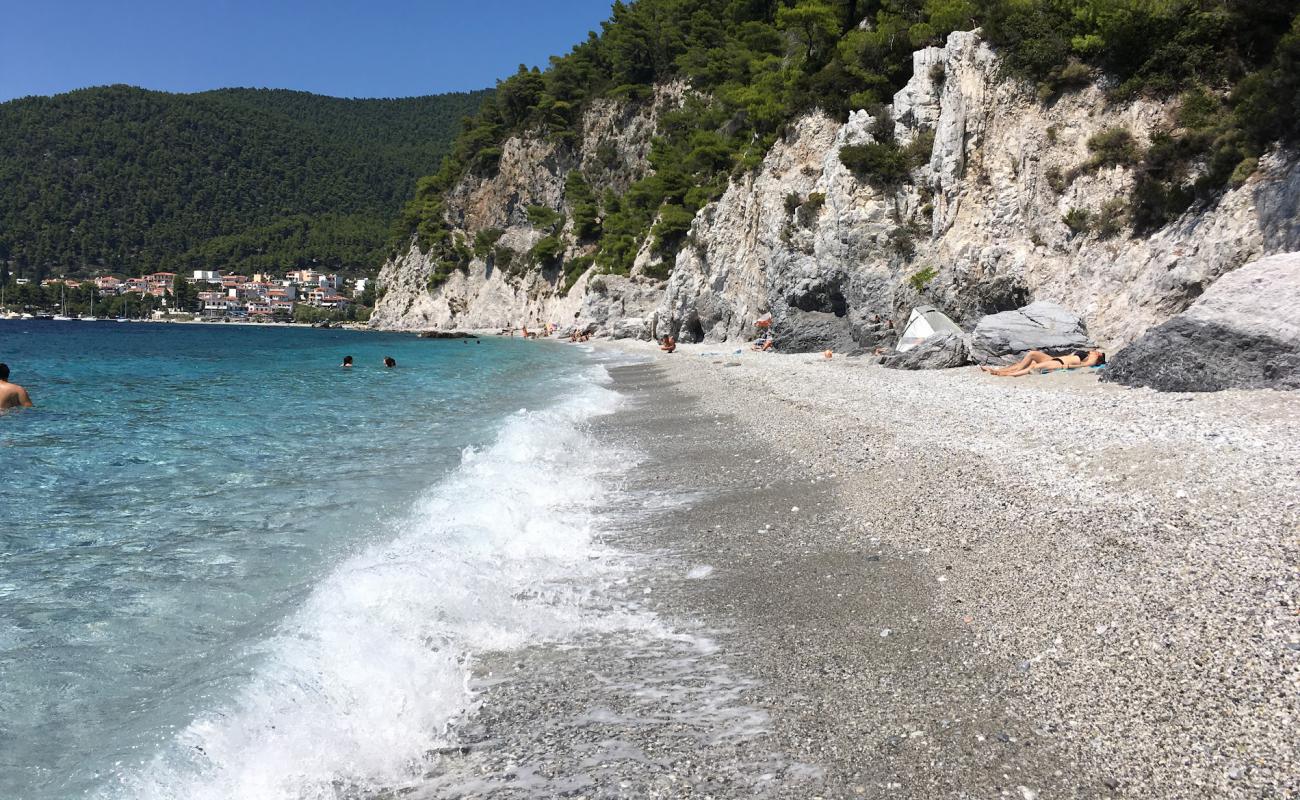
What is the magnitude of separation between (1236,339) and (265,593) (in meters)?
12.2

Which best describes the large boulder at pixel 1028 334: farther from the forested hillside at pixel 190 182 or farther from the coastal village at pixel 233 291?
the forested hillside at pixel 190 182

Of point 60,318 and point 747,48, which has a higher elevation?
point 747,48

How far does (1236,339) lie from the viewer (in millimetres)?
9828

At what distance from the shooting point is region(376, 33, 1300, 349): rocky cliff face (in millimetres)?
14531

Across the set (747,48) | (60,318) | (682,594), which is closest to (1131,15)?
(682,594)

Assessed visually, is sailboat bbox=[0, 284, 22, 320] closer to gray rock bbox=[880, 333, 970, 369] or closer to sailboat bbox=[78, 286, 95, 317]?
sailboat bbox=[78, 286, 95, 317]

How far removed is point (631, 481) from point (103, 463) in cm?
753

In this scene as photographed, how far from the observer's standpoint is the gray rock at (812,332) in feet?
91.2

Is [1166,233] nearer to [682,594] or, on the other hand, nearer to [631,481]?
[631,481]

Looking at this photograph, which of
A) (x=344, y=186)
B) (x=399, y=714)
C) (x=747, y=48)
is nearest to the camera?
(x=399, y=714)

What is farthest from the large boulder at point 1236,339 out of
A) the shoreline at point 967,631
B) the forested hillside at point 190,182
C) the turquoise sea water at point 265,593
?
the forested hillside at point 190,182

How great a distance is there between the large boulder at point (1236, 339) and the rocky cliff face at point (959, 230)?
343 centimetres

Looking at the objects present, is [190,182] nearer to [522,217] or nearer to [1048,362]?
[522,217]

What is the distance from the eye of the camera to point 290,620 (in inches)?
181
